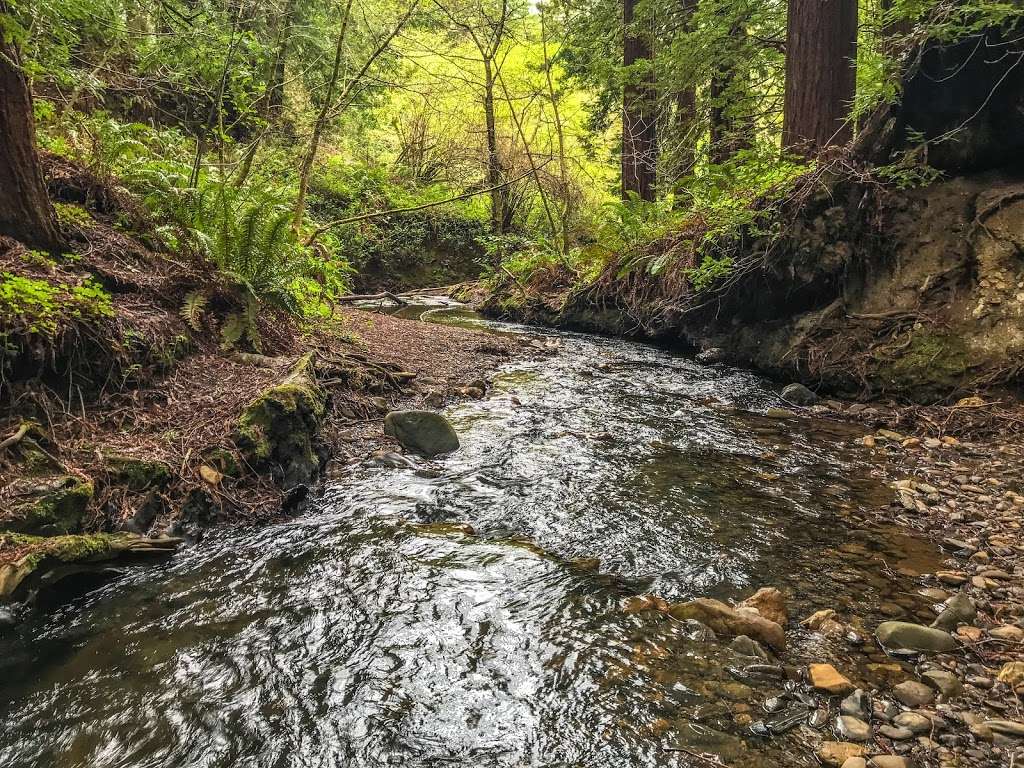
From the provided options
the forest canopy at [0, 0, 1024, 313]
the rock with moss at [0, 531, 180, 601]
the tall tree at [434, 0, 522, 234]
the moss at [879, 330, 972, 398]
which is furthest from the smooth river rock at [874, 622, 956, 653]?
the tall tree at [434, 0, 522, 234]

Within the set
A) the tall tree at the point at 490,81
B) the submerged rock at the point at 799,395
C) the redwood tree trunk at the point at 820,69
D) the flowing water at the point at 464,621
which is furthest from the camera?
the tall tree at the point at 490,81

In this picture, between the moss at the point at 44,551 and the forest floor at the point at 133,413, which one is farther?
the forest floor at the point at 133,413

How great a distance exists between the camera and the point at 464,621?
271cm

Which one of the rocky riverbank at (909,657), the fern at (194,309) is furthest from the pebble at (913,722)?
the fern at (194,309)

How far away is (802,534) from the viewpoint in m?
3.44

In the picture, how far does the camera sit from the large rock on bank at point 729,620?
2459 millimetres

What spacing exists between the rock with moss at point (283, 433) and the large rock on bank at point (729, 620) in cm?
292

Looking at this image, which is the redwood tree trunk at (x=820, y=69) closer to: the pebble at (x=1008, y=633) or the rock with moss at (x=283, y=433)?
the pebble at (x=1008, y=633)

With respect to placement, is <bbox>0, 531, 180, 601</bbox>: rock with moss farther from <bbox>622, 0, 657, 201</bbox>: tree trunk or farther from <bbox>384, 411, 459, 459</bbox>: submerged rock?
<bbox>622, 0, 657, 201</bbox>: tree trunk

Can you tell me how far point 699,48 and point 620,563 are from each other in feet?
29.6

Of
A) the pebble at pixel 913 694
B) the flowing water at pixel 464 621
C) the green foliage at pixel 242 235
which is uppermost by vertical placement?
the green foliage at pixel 242 235

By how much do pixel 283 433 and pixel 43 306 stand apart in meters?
1.66

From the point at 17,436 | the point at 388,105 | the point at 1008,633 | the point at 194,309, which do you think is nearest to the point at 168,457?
the point at 17,436

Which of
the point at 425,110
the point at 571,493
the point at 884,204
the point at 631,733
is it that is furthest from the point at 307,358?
the point at 425,110
